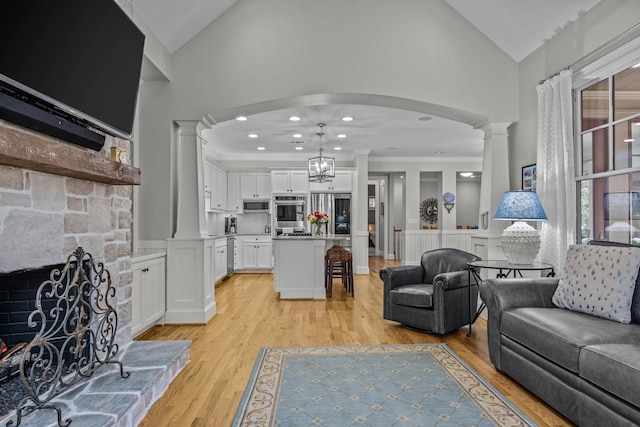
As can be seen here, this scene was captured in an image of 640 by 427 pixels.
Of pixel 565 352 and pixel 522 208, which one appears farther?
pixel 522 208

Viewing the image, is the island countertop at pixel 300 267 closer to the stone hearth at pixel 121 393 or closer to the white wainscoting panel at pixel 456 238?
the stone hearth at pixel 121 393

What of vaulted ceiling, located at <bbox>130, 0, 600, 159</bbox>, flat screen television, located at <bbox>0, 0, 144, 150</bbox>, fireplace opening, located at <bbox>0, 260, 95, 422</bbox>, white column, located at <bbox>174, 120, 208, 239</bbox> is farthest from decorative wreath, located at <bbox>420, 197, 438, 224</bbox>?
fireplace opening, located at <bbox>0, 260, 95, 422</bbox>

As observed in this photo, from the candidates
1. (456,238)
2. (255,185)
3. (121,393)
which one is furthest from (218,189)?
(121,393)

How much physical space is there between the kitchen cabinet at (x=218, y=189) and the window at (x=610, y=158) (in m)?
5.89

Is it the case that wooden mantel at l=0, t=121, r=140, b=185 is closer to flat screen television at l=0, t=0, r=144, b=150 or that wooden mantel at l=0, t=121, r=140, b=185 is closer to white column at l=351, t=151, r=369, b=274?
flat screen television at l=0, t=0, r=144, b=150

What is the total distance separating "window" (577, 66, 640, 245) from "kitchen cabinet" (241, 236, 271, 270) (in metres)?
5.99

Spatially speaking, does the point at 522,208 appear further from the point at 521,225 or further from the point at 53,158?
the point at 53,158

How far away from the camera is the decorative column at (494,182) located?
4.13 metres

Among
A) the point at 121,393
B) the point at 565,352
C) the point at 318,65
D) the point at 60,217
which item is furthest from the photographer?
the point at 318,65

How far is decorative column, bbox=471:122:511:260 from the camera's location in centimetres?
413

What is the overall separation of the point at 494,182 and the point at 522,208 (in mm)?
973

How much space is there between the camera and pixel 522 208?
3.27 m

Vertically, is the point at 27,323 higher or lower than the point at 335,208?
lower

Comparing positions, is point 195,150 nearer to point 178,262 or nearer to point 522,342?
point 178,262
